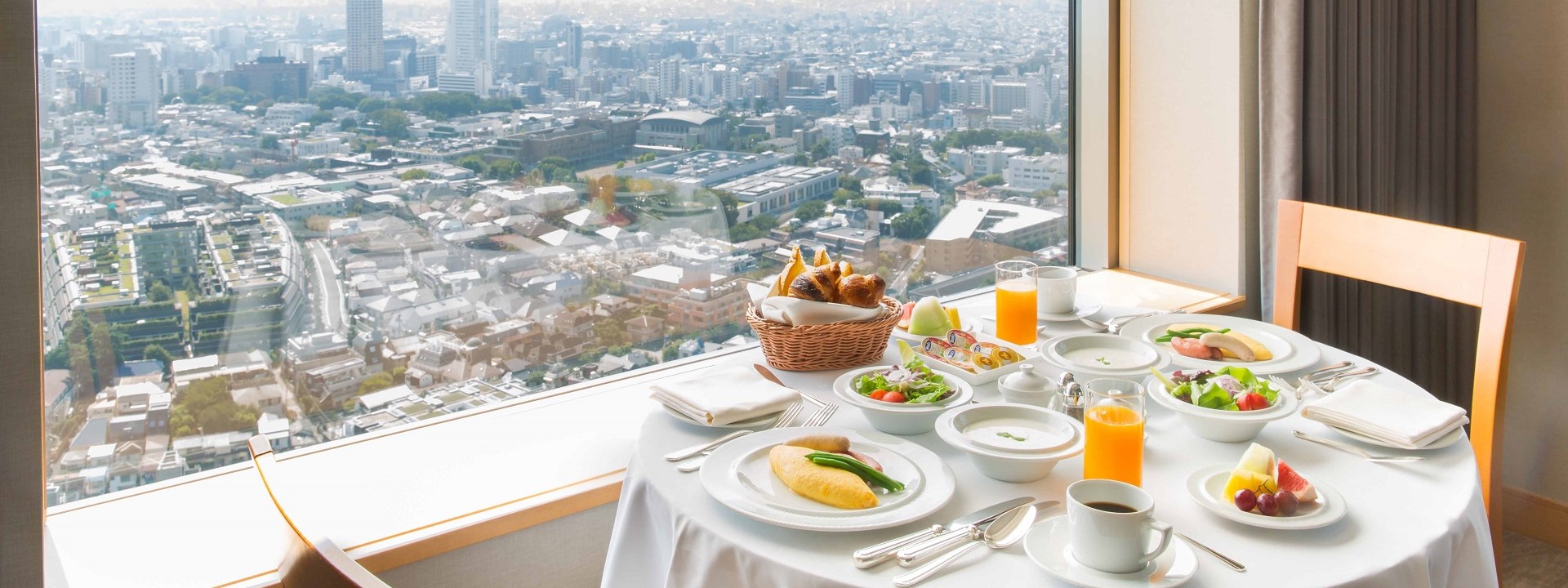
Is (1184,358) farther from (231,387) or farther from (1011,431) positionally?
(231,387)

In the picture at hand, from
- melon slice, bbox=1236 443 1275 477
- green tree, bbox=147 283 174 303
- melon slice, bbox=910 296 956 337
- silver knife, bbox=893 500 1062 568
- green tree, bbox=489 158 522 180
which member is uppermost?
green tree, bbox=489 158 522 180

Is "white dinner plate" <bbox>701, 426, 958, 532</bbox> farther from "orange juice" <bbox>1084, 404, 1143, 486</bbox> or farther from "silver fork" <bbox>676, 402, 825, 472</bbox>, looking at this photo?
"orange juice" <bbox>1084, 404, 1143, 486</bbox>

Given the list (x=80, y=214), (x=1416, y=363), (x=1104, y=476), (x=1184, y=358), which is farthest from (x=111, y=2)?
(x=1416, y=363)

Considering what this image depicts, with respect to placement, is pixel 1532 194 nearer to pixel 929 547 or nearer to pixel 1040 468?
pixel 1040 468


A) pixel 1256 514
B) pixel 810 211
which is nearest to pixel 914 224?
pixel 810 211

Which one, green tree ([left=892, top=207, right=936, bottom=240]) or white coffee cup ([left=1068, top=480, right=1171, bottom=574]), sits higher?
green tree ([left=892, top=207, right=936, bottom=240])

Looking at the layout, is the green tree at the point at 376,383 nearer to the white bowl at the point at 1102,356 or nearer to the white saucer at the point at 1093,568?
the white bowl at the point at 1102,356

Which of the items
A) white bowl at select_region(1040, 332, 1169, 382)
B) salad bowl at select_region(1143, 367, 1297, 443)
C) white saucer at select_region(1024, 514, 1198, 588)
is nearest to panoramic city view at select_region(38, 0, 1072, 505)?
white bowl at select_region(1040, 332, 1169, 382)
